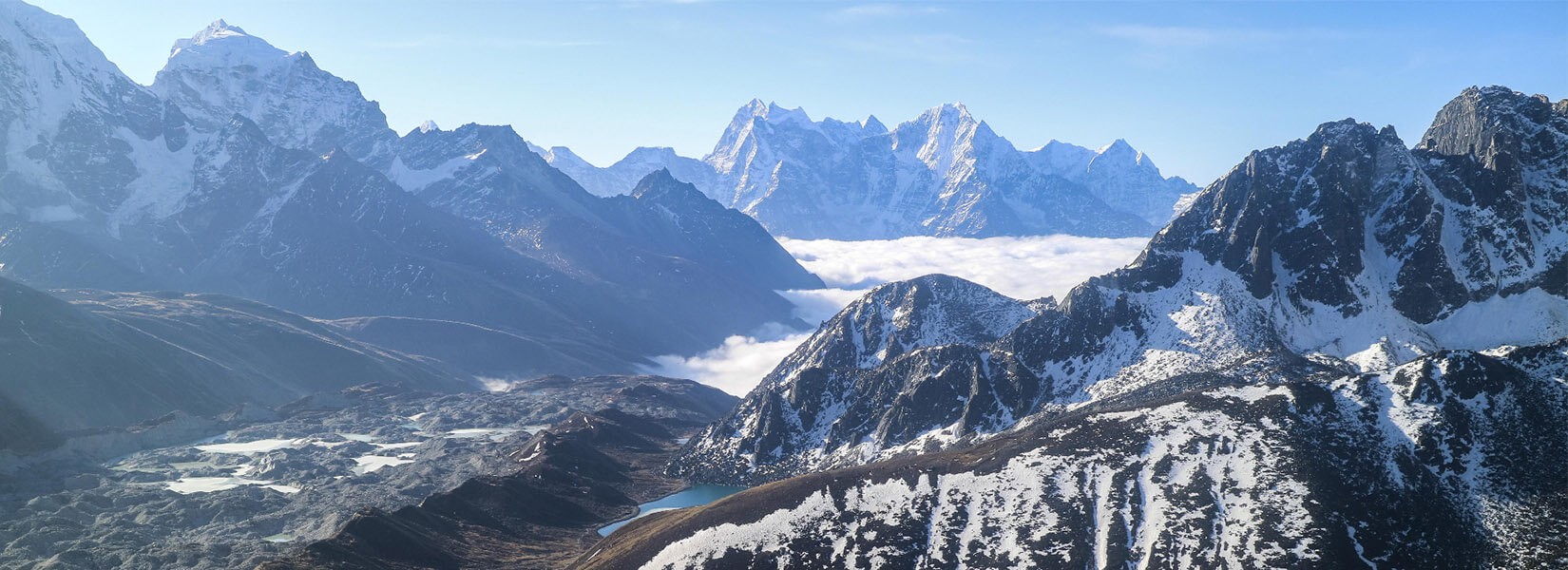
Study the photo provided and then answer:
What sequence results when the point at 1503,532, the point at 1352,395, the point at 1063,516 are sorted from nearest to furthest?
the point at 1503,532, the point at 1063,516, the point at 1352,395

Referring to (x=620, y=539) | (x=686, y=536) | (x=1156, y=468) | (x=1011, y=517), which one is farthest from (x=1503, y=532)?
(x=620, y=539)

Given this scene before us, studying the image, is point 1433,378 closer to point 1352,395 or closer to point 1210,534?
point 1352,395

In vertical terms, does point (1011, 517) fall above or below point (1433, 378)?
below

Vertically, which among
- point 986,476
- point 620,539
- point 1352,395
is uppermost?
point 1352,395

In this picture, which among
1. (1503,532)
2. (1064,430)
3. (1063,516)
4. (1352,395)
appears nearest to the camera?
(1503,532)

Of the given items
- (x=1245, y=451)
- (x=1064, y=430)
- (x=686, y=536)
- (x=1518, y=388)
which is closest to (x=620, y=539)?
(x=686, y=536)

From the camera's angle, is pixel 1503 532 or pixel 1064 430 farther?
pixel 1064 430

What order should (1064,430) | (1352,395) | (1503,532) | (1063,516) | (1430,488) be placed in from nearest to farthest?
(1503,532) → (1430,488) → (1063,516) → (1352,395) → (1064,430)

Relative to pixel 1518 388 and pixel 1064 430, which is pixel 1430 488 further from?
pixel 1064 430

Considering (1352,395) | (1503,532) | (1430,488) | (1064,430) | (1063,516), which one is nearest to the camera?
(1503,532)
